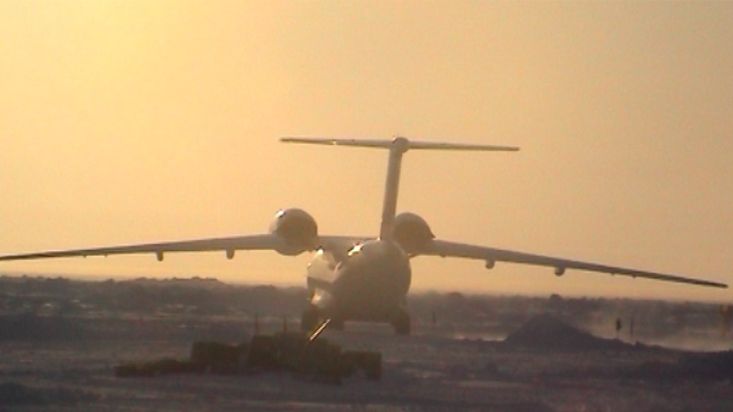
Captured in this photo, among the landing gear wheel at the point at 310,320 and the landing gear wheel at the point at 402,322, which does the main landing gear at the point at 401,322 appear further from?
the landing gear wheel at the point at 310,320

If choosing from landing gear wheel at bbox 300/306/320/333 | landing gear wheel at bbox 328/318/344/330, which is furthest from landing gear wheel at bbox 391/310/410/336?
landing gear wheel at bbox 300/306/320/333

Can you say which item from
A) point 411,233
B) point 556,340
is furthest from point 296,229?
point 556,340

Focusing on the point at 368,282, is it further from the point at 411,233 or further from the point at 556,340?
the point at 556,340

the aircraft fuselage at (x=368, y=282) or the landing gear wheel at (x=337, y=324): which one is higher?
the aircraft fuselage at (x=368, y=282)

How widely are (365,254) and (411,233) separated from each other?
3.01m

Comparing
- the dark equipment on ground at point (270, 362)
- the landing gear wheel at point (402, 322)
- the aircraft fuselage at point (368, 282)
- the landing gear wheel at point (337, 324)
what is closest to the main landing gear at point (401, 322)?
the landing gear wheel at point (402, 322)

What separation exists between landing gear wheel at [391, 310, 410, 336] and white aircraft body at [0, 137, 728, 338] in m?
0.04

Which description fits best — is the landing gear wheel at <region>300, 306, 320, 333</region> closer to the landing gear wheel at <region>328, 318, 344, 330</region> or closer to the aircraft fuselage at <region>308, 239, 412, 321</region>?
the landing gear wheel at <region>328, 318, 344, 330</region>

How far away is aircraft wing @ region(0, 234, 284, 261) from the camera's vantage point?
162 ft

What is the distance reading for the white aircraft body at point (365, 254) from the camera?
46781 mm

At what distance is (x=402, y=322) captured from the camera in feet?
168

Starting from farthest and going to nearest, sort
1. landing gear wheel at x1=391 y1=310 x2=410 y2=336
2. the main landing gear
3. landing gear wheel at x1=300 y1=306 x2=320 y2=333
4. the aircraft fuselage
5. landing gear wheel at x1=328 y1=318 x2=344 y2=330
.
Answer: landing gear wheel at x1=300 y1=306 x2=320 y2=333 < landing gear wheel at x1=391 y1=310 x2=410 y2=336 < the main landing gear < landing gear wheel at x1=328 y1=318 x2=344 y2=330 < the aircraft fuselage

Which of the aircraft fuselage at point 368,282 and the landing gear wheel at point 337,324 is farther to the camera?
the landing gear wheel at point 337,324

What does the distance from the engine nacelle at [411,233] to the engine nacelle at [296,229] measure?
253 cm
